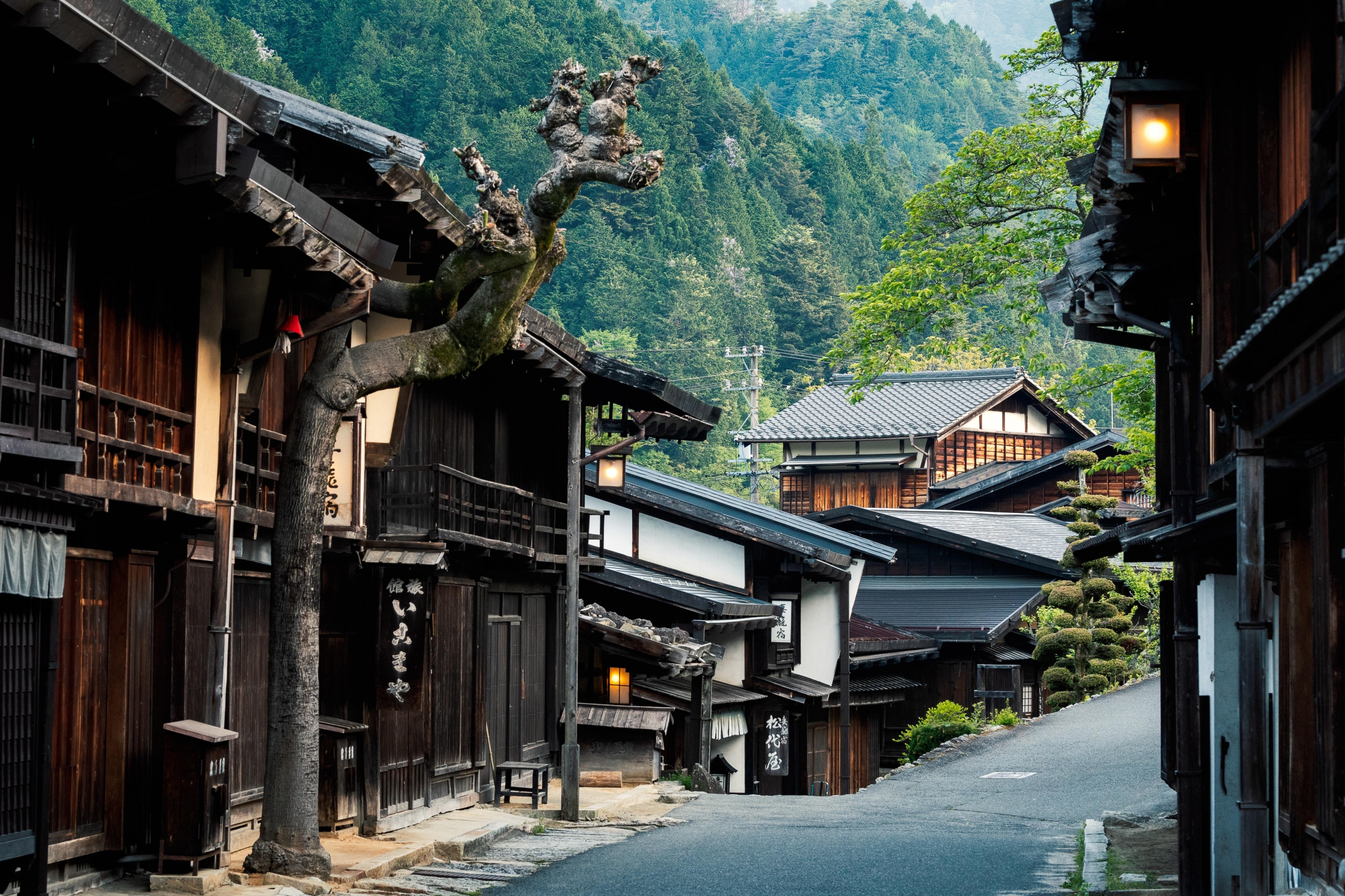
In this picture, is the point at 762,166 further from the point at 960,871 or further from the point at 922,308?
the point at 960,871

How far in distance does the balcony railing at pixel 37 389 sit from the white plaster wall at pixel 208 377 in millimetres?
2407

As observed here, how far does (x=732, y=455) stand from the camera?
84.1 m

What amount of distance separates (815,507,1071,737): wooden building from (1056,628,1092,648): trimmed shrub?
3992mm

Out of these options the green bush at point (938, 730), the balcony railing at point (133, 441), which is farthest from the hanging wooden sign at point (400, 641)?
the green bush at point (938, 730)

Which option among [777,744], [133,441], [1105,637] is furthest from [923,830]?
[1105,637]

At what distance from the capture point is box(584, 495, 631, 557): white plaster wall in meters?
33.8

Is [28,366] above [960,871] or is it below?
above

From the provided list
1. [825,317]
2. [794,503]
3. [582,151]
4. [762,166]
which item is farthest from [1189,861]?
[762,166]

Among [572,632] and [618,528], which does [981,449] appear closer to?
[618,528]

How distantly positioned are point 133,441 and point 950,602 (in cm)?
3332

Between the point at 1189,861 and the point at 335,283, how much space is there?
8.93m

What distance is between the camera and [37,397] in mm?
9930

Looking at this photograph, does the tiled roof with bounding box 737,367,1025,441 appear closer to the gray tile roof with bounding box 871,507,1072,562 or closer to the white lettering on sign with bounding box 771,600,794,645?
the gray tile roof with bounding box 871,507,1072,562

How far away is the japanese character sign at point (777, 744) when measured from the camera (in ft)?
110
